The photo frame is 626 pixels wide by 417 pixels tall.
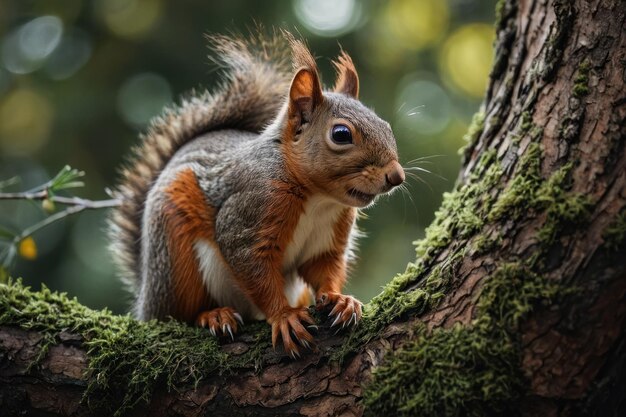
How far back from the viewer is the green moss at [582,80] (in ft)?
6.75

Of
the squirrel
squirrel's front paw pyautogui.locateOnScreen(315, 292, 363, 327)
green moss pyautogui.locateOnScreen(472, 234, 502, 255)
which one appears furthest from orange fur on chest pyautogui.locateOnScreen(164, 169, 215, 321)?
green moss pyautogui.locateOnScreen(472, 234, 502, 255)

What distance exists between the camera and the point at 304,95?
2.83m

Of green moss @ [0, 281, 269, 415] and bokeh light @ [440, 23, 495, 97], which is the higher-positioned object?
bokeh light @ [440, 23, 495, 97]

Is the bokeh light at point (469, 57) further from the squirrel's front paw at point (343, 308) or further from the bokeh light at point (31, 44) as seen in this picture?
the squirrel's front paw at point (343, 308)

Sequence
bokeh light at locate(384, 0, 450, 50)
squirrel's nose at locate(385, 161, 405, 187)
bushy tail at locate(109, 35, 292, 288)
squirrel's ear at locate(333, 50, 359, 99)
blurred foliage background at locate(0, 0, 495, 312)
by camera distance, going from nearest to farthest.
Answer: squirrel's nose at locate(385, 161, 405, 187) < squirrel's ear at locate(333, 50, 359, 99) < bushy tail at locate(109, 35, 292, 288) < blurred foliage background at locate(0, 0, 495, 312) < bokeh light at locate(384, 0, 450, 50)

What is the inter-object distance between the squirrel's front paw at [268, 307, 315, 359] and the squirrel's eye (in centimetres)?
67

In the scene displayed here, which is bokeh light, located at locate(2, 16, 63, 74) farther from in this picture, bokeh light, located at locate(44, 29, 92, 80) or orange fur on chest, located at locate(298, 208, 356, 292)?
orange fur on chest, located at locate(298, 208, 356, 292)

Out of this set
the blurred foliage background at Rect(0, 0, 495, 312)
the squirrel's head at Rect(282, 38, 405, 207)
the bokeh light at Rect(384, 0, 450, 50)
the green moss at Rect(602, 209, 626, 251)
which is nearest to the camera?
the green moss at Rect(602, 209, 626, 251)

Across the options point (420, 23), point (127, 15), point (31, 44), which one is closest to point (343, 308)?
point (420, 23)

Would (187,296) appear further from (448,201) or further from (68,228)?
(68,228)

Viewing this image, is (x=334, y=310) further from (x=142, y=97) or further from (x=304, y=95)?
(x=142, y=97)

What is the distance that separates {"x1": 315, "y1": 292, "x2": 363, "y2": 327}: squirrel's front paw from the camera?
7.76ft

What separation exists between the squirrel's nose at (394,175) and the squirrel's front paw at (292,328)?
58cm

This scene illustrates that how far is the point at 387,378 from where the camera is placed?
6.89ft
